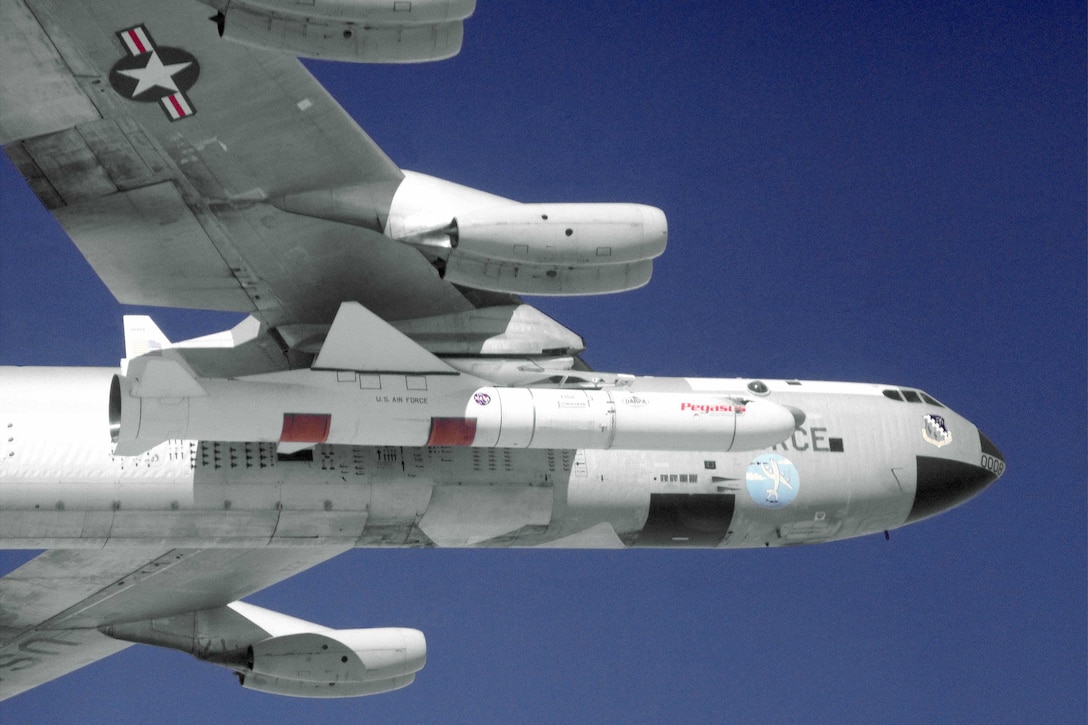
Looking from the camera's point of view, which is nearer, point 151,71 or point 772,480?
point 151,71

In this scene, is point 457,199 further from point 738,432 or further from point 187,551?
point 187,551

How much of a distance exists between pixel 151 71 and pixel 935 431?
11.0 metres

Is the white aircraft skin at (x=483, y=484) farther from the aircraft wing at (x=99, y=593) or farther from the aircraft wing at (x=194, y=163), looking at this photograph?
the aircraft wing at (x=99, y=593)

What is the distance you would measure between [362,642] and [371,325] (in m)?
6.54

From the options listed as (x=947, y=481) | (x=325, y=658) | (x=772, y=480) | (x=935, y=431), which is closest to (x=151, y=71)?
(x=772, y=480)

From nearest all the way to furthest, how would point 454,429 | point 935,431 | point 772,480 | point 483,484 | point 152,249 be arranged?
point 454,429
point 152,249
point 483,484
point 772,480
point 935,431

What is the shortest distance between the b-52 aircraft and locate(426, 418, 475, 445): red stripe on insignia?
0.03m

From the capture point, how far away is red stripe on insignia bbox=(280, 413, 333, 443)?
63.2 feet

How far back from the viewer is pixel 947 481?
2327 centimetres

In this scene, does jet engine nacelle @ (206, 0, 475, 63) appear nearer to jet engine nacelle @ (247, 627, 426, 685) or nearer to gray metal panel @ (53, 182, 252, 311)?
gray metal panel @ (53, 182, 252, 311)

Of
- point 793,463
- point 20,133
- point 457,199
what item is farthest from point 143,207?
point 793,463

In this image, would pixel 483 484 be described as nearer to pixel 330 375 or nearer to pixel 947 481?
→ pixel 330 375

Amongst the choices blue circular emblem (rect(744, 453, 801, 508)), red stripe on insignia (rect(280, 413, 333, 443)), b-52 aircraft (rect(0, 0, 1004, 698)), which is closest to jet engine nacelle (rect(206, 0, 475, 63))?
b-52 aircraft (rect(0, 0, 1004, 698))

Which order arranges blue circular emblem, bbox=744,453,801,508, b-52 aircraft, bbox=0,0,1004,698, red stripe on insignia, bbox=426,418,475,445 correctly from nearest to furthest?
1. b-52 aircraft, bbox=0,0,1004,698
2. red stripe on insignia, bbox=426,418,475,445
3. blue circular emblem, bbox=744,453,801,508
